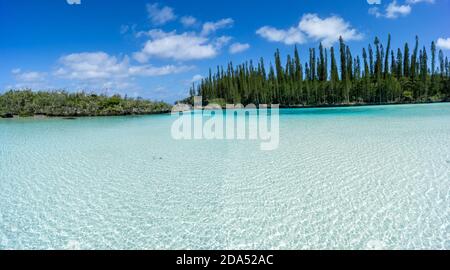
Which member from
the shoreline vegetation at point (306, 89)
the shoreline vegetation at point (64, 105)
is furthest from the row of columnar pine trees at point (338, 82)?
the shoreline vegetation at point (64, 105)

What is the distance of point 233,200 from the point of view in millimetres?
3396

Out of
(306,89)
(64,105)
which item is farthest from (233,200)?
(306,89)

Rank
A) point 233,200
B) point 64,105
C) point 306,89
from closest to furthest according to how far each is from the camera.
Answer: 1. point 233,200
2. point 64,105
3. point 306,89

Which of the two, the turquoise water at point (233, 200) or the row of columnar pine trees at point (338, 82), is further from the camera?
the row of columnar pine trees at point (338, 82)

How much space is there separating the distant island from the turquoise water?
15.4 metres

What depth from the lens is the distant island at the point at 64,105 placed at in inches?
754

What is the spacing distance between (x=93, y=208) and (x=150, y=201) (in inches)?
25.2

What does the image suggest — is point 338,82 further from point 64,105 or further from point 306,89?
point 64,105

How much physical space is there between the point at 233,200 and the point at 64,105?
20.5 m

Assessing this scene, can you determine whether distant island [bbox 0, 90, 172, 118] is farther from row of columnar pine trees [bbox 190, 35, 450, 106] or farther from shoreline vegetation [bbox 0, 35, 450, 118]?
row of columnar pine trees [bbox 190, 35, 450, 106]

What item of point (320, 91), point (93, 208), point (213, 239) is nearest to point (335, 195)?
point (213, 239)

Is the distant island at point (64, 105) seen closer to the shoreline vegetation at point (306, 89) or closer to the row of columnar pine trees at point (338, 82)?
the shoreline vegetation at point (306, 89)

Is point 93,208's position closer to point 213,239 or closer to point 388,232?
point 213,239

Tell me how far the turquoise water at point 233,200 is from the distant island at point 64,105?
50.6 feet
